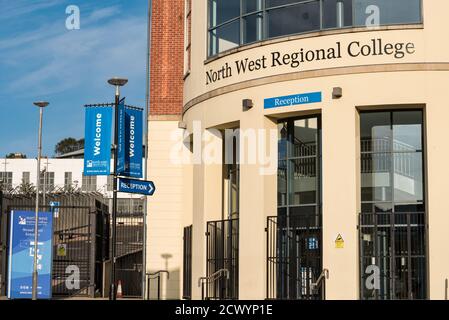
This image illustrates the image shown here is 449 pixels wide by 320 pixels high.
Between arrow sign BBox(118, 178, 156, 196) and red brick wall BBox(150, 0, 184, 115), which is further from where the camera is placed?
red brick wall BBox(150, 0, 184, 115)

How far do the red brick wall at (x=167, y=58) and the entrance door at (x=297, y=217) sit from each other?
5.89 m

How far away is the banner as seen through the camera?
2464cm

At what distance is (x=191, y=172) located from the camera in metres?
26.7

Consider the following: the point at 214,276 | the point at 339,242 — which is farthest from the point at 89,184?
the point at 339,242

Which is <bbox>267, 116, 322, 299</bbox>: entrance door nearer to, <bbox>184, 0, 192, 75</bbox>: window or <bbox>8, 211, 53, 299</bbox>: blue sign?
<bbox>184, 0, 192, 75</bbox>: window

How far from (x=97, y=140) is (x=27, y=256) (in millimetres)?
5438

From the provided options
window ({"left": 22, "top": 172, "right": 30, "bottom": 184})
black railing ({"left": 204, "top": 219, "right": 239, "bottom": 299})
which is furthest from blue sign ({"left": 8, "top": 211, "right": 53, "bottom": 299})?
window ({"left": 22, "top": 172, "right": 30, "bottom": 184})

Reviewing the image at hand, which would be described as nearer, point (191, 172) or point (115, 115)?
point (115, 115)

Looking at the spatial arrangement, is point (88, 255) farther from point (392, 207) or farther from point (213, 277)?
point (392, 207)

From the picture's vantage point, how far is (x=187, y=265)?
84.1 feet

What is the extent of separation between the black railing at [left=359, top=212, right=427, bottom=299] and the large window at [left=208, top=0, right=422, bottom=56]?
4.91 m
